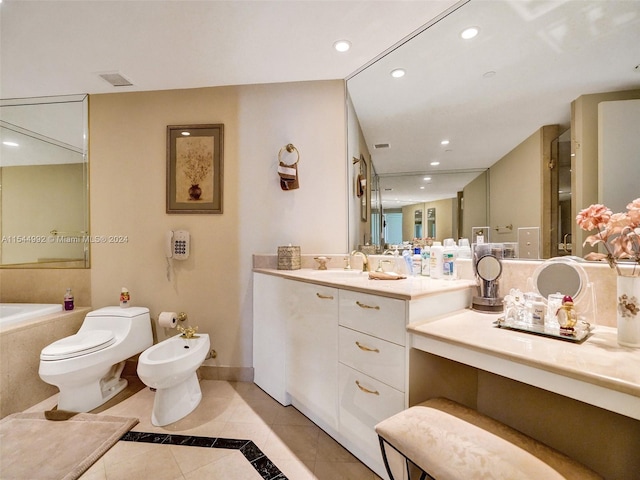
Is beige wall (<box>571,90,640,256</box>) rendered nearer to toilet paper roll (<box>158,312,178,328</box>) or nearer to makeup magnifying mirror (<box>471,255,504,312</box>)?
makeup magnifying mirror (<box>471,255,504,312</box>)

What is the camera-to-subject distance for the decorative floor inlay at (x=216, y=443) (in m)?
1.37

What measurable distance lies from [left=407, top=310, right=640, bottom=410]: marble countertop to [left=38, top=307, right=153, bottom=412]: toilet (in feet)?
6.57

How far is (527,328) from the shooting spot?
1.04 metres

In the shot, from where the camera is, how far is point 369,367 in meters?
1.23

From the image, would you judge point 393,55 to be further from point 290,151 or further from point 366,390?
point 366,390

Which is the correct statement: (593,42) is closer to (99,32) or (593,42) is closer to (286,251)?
(286,251)

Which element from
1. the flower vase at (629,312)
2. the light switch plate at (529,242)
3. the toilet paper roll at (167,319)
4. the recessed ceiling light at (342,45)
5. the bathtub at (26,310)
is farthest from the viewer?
the toilet paper roll at (167,319)

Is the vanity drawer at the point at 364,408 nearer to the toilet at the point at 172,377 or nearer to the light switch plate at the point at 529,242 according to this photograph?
the light switch plate at the point at 529,242

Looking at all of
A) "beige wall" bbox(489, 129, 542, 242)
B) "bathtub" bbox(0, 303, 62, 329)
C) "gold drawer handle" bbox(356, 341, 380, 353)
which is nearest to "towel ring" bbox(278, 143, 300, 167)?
"beige wall" bbox(489, 129, 542, 242)

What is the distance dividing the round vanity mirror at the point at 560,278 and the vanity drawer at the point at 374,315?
0.65 m

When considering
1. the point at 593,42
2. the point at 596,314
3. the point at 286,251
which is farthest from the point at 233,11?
the point at 596,314

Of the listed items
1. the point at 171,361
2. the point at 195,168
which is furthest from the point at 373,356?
the point at 195,168

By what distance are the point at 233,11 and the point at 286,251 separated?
147cm

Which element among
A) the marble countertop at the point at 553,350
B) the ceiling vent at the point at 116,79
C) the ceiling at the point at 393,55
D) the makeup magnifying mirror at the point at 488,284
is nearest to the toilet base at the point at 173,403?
the marble countertop at the point at 553,350
